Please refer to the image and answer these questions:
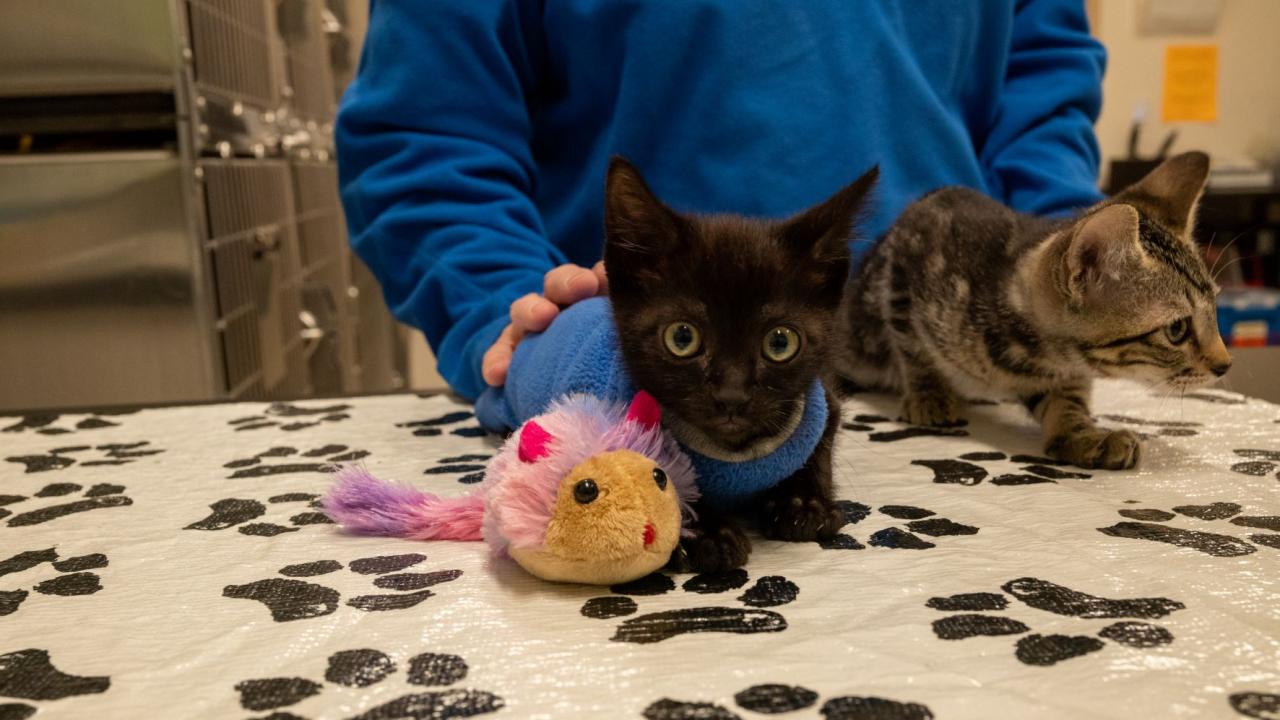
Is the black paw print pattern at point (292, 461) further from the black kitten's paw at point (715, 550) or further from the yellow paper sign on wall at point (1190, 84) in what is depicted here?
the yellow paper sign on wall at point (1190, 84)

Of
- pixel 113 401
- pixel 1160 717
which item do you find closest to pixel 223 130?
pixel 113 401

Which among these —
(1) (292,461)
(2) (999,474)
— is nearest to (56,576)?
(1) (292,461)

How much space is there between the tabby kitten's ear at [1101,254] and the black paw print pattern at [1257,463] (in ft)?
0.75

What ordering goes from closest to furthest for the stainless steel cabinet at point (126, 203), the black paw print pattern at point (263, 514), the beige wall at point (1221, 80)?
1. the black paw print pattern at point (263, 514)
2. the stainless steel cabinet at point (126, 203)
3. the beige wall at point (1221, 80)

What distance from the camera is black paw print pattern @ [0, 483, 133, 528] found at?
2.83 ft

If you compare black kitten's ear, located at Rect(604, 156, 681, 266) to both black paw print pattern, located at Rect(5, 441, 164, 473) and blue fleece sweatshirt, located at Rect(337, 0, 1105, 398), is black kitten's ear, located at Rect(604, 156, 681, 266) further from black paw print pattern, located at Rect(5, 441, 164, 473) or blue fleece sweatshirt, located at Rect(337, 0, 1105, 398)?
black paw print pattern, located at Rect(5, 441, 164, 473)

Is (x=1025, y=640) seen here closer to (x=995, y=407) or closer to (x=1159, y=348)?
(x=1159, y=348)

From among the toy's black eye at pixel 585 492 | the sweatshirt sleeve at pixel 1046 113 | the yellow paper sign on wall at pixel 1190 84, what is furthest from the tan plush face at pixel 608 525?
the yellow paper sign on wall at pixel 1190 84

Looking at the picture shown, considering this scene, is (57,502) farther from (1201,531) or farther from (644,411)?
(1201,531)

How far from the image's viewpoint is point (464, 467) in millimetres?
990

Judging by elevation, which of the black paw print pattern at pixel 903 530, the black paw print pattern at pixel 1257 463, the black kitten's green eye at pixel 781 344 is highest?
the black kitten's green eye at pixel 781 344

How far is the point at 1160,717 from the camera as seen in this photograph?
0.47 m

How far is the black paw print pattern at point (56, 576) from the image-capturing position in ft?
2.22

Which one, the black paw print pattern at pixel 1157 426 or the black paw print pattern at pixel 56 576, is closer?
the black paw print pattern at pixel 56 576
